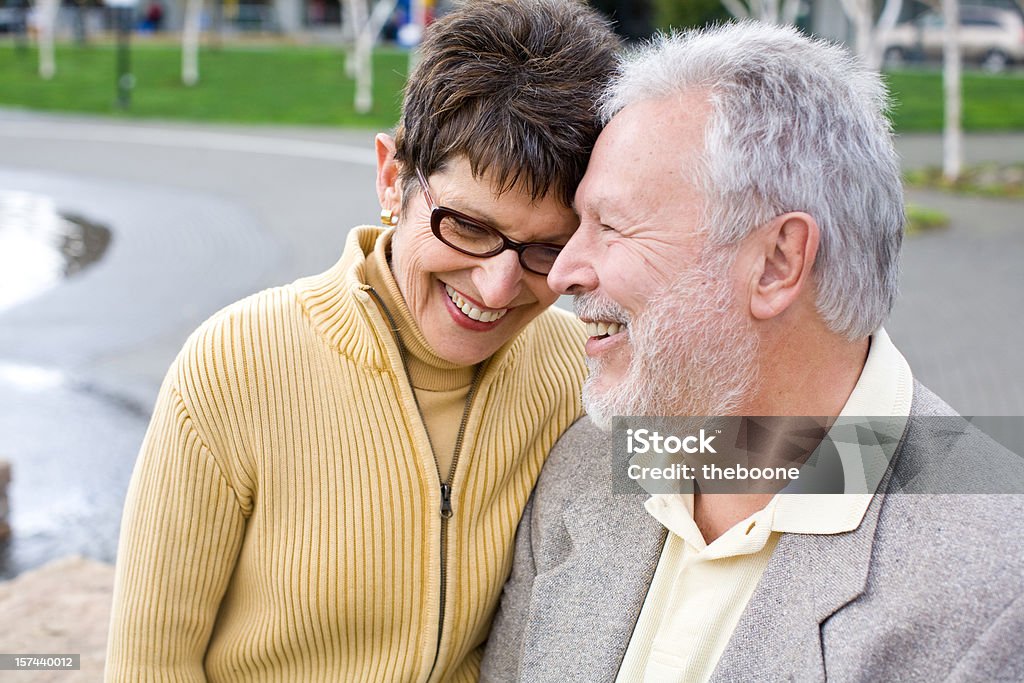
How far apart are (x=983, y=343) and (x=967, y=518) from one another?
6617mm

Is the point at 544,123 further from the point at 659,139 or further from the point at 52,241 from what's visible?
the point at 52,241

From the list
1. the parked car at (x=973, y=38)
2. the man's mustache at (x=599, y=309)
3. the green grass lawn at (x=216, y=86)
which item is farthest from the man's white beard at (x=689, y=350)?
the parked car at (x=973, y=38)

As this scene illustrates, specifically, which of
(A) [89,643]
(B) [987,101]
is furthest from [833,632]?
(B) [987,101]

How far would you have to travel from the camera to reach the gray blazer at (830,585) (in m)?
1.86

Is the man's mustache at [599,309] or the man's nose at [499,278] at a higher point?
the man's nose at [499,278]

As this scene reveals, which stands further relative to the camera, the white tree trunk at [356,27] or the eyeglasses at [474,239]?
the white tree trunk at [356,27]

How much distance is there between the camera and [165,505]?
2.27 metres

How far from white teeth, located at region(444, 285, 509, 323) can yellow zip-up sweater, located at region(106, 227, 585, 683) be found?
0.50 ft

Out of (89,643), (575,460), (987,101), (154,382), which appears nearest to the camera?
(575,460)

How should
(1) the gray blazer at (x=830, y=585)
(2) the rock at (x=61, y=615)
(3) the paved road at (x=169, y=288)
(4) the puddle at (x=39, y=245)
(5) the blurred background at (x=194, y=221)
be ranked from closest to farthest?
(1) the gray blazer at (x=830, y=585) < (2) the rock at (x=61, y=615) < (3) the paved road at (x=169, y=288) < (5) the blurred background at (x=194, y=221) < (4) the puddle at (x=39, y=245)

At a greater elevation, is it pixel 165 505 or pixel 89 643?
pixel 165 505

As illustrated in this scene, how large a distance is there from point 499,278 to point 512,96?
0.33 meters

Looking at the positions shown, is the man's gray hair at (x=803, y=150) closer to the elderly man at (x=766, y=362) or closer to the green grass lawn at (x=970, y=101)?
the elderly man at (x=766, y=362)

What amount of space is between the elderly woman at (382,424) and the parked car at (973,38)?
33.5 metres
